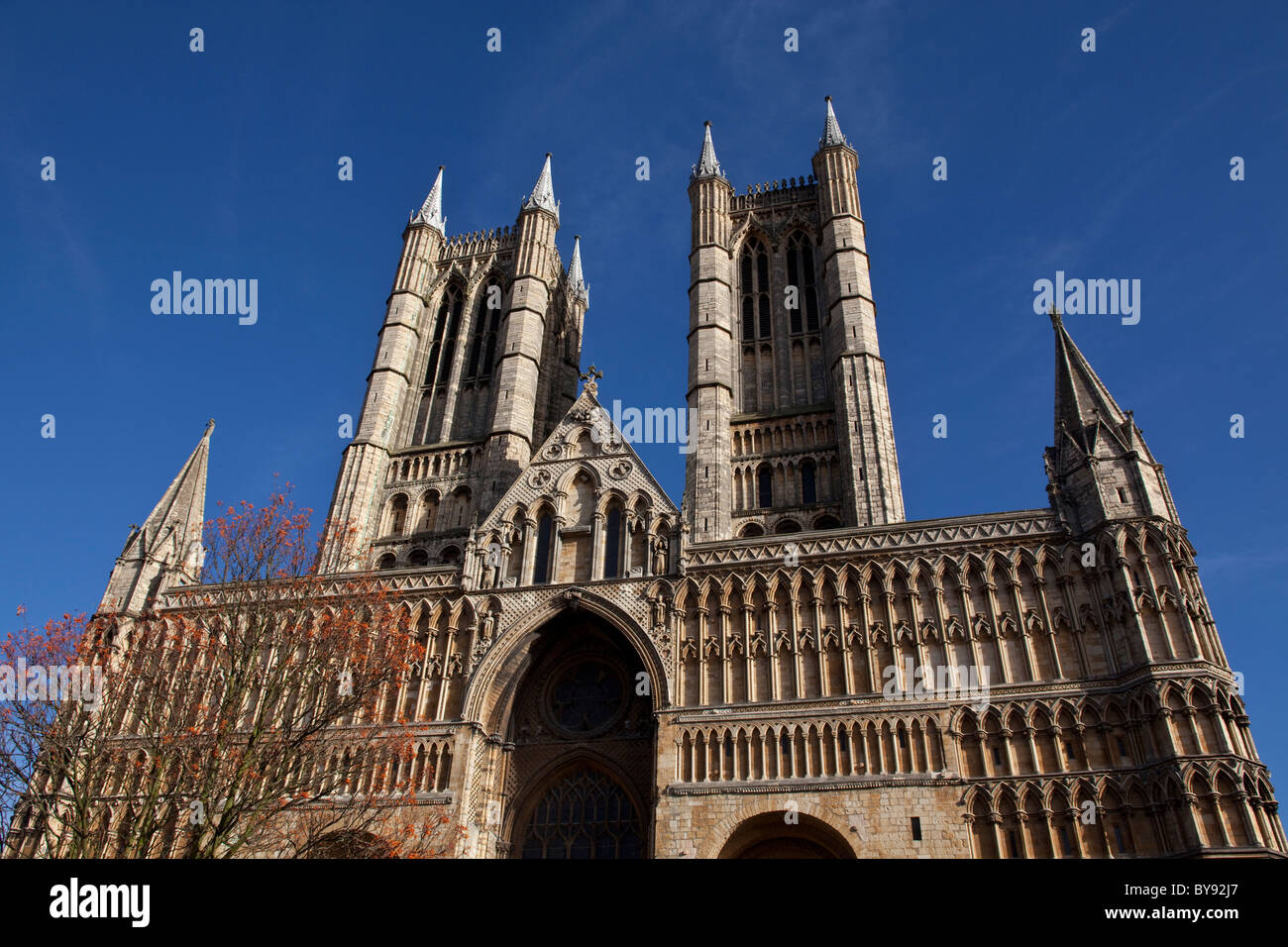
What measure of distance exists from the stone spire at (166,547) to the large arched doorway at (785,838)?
19.7 metres

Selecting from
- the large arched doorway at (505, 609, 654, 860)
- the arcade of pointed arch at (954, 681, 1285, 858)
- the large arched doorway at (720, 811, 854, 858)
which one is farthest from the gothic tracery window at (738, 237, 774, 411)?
the large arched doorway at (720, 811, 854, 858)

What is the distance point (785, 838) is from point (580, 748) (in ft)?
19.8

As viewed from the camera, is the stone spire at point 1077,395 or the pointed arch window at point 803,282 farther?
the pointed arch window at point 803,282

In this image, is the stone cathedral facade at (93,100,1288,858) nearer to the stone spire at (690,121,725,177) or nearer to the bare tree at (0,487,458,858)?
the bare tree at (0,487,458,858)

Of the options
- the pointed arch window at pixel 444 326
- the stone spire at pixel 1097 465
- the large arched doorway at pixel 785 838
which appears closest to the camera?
the large arched doorway at pixel 785 838

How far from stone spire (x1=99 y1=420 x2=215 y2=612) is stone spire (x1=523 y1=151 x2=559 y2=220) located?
20.2 m

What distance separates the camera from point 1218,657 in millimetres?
20109

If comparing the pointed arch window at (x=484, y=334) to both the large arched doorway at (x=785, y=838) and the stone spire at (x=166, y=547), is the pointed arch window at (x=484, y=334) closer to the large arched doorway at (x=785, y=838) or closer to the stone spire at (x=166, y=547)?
the stone spire at (x=166, y=547)

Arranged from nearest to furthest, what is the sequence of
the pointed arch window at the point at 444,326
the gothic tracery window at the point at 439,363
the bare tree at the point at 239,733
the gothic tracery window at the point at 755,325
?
1. the bare tree at the point at 239,733
2. the gothic tracery window at the point at 755,325
3. the gothic tracery window at the point at 439,363
4. the pointed arch window at the point at 444,326

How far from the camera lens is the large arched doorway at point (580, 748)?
23.2 metres

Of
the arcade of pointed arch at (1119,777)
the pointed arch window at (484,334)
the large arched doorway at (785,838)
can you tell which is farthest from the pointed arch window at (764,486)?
the large arched doorway at (785,838)

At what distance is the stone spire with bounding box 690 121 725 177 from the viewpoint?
43156 millimetres
